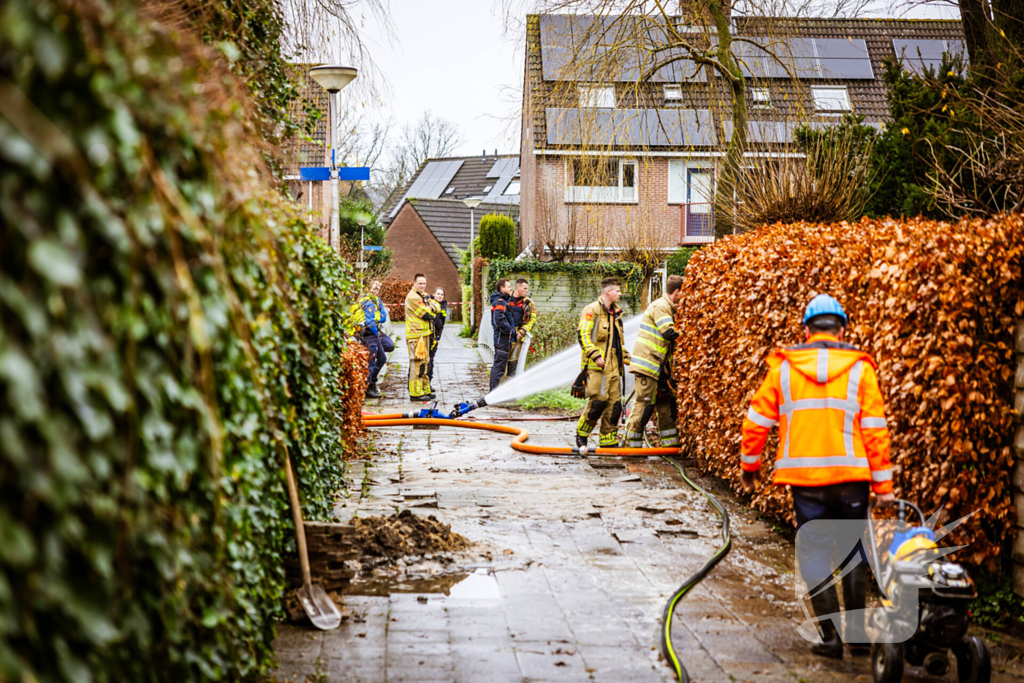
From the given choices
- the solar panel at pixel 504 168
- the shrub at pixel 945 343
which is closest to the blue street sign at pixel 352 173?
the shrub at pixel 945 343

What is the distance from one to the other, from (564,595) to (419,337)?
1023cm

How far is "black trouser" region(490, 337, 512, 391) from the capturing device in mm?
15969

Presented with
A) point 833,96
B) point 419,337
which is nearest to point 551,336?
point 419,337

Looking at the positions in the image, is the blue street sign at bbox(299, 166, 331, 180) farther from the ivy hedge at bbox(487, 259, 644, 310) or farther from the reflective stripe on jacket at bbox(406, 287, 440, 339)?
the ivy hedge at bbox(487, 259, 644, 310)

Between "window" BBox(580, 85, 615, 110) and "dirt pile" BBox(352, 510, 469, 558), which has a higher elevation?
"window" BBox(580, 85, 615, 110)

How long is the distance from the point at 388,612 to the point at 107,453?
346 centimetres

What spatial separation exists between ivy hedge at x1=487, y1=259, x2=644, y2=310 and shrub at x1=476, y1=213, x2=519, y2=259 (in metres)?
7.55

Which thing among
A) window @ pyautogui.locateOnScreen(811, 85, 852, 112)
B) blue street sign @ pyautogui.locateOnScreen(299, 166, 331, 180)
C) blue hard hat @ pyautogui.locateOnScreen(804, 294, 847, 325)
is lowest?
blue hard hat @ pyautogui.locateOnScreen(804, 294, 847, 325)

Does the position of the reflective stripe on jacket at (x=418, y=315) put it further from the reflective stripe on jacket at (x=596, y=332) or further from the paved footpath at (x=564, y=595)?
the paved footpath at (x=564, y=595)

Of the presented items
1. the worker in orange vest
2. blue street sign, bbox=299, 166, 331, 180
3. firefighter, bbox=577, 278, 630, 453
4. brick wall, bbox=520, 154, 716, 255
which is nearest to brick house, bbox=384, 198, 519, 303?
brick wall, bbox=520, 154, 716, 255

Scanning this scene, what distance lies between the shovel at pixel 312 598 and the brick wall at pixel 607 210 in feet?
73.8

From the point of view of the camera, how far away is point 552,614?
527 centimetres

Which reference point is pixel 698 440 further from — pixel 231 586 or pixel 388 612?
pixel 231 586

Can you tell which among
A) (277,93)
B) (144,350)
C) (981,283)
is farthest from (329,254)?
(144,350)
